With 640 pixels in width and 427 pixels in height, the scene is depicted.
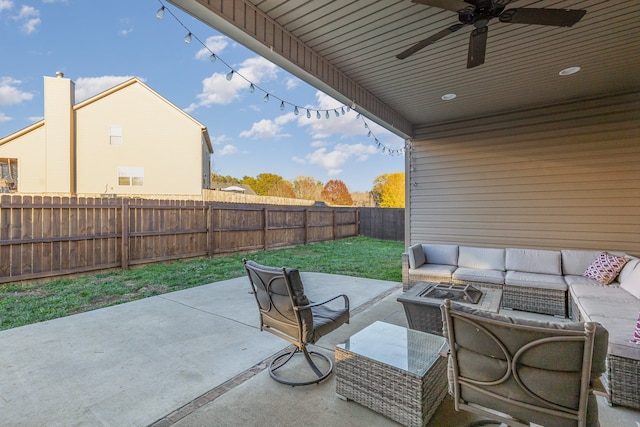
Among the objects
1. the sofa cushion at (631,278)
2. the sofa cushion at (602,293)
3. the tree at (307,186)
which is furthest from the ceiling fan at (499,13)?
the tree at (307,186)

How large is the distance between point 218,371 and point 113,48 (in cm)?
1419

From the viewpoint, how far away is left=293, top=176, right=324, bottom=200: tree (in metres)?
27.1

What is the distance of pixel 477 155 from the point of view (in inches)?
212

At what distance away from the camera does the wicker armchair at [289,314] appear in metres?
2.12

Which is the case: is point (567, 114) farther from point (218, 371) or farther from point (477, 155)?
point (218, 371)

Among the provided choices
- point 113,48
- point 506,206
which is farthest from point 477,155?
point 113,48

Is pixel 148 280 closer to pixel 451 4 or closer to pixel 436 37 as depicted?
pixel 436 37

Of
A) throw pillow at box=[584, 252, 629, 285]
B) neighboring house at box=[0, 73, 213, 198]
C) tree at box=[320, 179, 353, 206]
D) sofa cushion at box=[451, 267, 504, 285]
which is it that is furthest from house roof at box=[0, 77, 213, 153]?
tree at box=[320, 179, 353, 206]

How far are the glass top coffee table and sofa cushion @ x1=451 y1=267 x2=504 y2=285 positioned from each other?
0.79m

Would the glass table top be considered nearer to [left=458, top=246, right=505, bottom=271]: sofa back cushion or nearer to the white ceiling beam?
the white ceiling beam

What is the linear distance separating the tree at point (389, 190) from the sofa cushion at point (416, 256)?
14.5 m

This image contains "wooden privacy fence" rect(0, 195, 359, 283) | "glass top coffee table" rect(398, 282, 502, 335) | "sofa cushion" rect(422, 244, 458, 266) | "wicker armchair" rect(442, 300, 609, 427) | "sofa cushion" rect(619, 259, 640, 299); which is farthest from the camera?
"sofa cushion" rect(422, 244, 458, 266)

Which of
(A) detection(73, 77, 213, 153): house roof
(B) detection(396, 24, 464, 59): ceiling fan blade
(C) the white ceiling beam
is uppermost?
(A) detection(73, 77, 213, 153): house roof

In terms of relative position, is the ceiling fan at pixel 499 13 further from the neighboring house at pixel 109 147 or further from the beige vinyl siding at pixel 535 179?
the neighboring house at pixel 109 147
